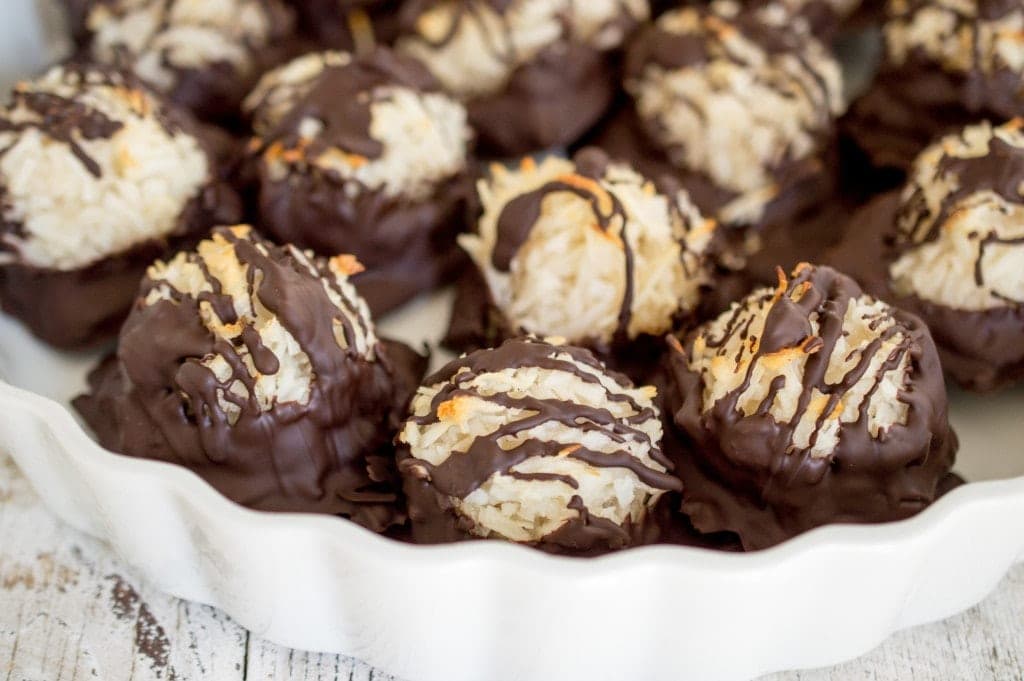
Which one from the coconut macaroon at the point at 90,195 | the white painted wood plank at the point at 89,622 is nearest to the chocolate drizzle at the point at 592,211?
the coconut macaroon at the point at 90,195

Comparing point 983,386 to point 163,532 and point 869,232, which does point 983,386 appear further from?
point 163,532

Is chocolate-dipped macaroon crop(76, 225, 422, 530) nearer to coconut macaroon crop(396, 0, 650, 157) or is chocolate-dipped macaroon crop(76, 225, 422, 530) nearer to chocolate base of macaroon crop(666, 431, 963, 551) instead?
chocolate base of macaroon crop(666, 431, 963, 551)

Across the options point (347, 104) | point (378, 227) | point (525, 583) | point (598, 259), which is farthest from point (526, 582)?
point (347, 104)

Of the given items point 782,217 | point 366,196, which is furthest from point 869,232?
point 366,196

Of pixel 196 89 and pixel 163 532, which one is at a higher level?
pixel 196 89

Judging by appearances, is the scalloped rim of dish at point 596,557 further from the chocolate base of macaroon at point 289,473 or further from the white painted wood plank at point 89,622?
the white painted wood plank at point 89,622

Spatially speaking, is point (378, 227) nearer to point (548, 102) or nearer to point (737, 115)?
point (548, 102)

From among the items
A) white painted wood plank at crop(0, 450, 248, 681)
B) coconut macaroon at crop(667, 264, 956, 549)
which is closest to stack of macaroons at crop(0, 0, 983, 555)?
coconut macaroon at crop(667, 264, 956, 549)
